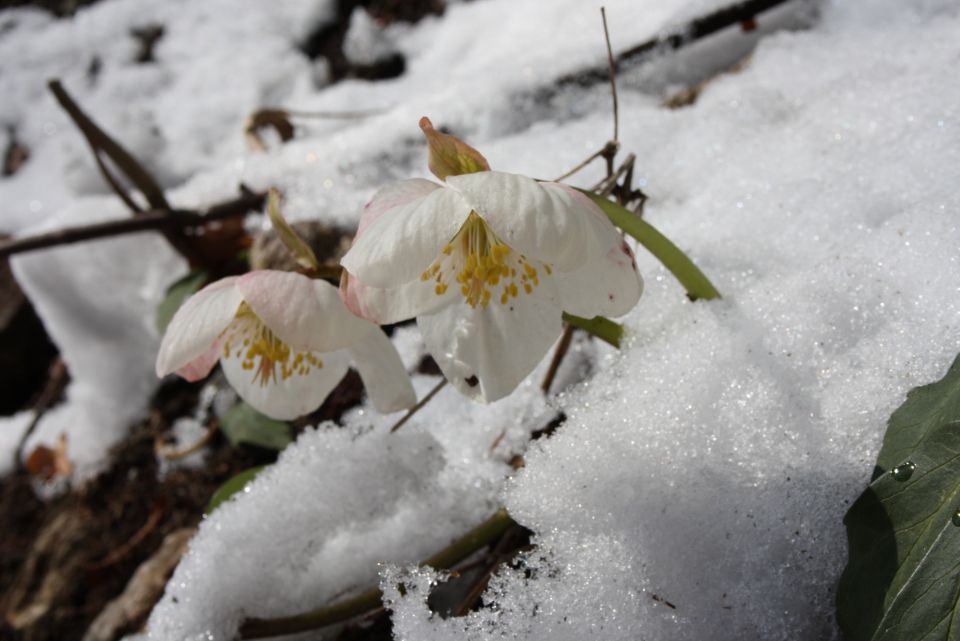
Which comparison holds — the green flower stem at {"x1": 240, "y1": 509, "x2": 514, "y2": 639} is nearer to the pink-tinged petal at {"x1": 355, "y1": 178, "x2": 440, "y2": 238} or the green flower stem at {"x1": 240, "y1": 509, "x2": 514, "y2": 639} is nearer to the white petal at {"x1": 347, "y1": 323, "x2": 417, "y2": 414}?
the white petal at {"x1": 347, "y1": 323, "x2": 417, "y2": 414}

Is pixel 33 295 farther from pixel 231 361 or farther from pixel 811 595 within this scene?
pixel 811 595

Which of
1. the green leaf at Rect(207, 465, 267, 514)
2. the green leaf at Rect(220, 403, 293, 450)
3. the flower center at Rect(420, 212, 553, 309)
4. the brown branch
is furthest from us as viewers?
the brown branch

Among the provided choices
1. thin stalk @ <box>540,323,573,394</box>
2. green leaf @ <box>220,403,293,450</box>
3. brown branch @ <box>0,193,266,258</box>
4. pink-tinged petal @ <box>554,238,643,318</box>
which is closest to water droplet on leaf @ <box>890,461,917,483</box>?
pink-tinged petal @ <box>554,238,643,318</box>

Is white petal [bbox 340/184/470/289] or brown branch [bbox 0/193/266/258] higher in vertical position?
white petal [bbox 340/184/470/289]

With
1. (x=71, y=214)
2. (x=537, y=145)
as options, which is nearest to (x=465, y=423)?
(x=537, y=145)

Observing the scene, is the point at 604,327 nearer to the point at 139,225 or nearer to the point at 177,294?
the point at 177,294

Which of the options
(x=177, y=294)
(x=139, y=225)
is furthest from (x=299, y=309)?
(x=139, y=225)
